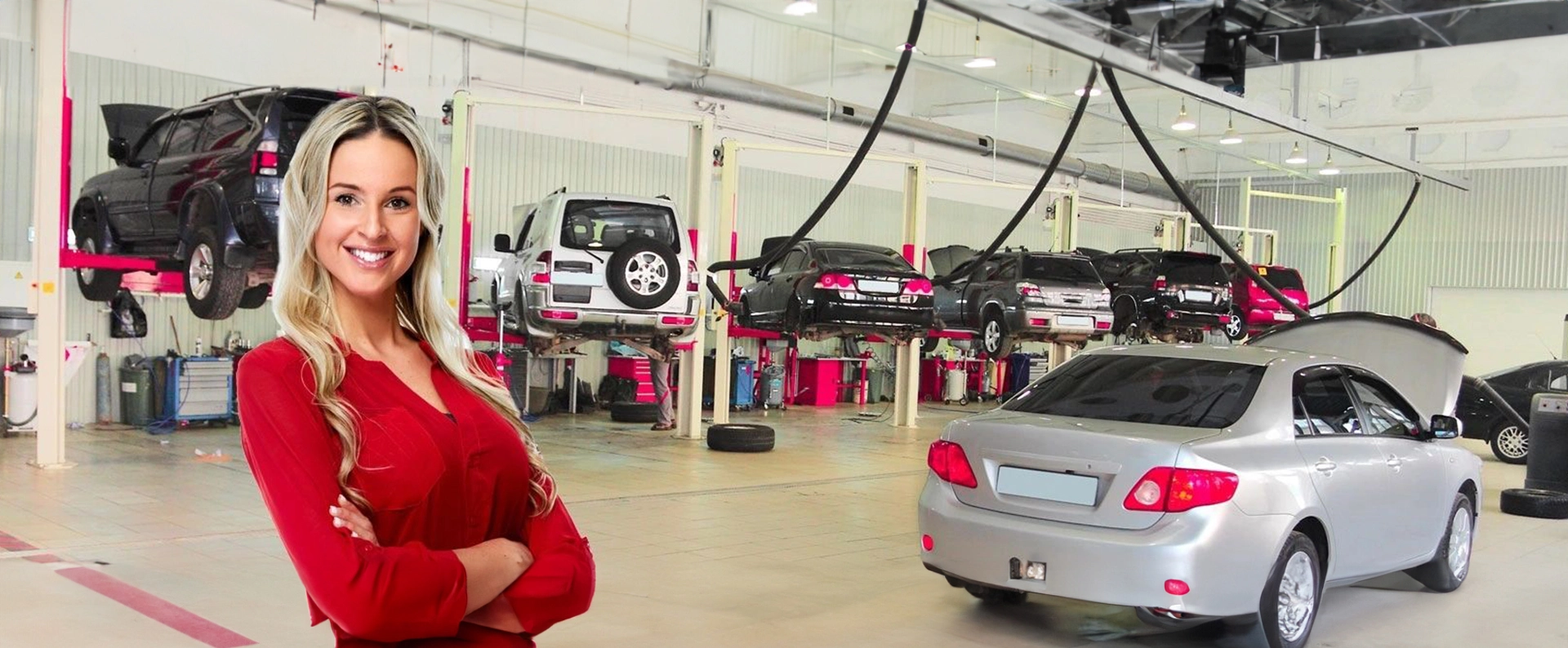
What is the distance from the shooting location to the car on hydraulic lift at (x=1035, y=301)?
48.1ft

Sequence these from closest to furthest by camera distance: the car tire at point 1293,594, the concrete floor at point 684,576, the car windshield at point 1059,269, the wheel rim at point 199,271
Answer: the car tire at point 1293,594
the concrete floor at point 684,576
the wheel rim at point 199,271
the car windshield at point 1059,269

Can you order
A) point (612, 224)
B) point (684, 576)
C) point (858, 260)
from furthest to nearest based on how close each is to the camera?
point (858, 260) < point (612, 224) < point (684, 576)

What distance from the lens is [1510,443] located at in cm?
1348

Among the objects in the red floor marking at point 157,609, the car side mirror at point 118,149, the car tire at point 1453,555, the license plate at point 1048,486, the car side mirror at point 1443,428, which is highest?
the car side mirror at point 118,149

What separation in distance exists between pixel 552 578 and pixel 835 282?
11.4m

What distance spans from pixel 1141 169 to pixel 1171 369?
21333 mm

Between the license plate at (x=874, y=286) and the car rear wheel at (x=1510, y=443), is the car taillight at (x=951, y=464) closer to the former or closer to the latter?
the license plate at (x=874, y=286)

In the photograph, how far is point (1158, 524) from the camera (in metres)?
4.55

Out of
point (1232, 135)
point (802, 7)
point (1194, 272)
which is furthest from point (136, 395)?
point (1232, 135)

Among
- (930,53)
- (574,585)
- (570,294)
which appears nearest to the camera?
(574,585)

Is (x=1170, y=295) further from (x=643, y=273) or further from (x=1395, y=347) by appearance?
(x=1395, y=347)

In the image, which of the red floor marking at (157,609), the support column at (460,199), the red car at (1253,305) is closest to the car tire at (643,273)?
the support column at (460,199)

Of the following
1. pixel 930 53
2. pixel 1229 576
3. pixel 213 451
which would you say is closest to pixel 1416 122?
pixel 930 53

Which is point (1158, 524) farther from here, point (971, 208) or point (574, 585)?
point (971, 208)
